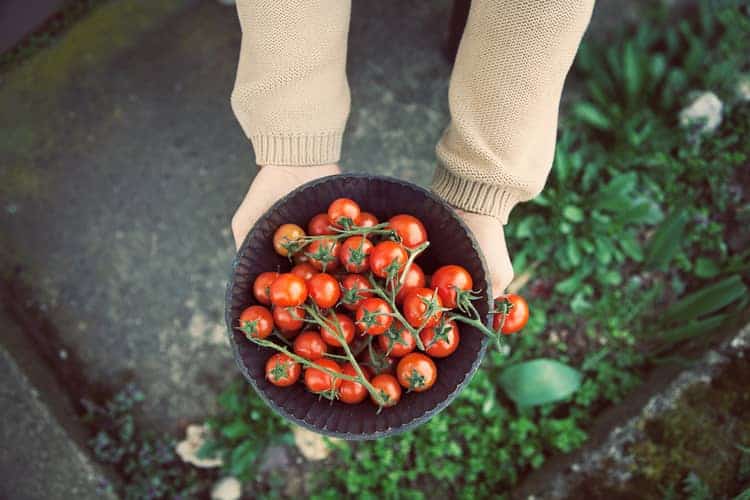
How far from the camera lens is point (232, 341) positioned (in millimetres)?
1517

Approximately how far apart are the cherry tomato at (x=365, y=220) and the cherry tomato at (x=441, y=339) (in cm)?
35

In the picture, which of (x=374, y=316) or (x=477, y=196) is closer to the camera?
(x=374, y=316)

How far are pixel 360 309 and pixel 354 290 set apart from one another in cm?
5

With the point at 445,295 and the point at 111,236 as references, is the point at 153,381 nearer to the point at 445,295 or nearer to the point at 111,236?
the point at 111,236

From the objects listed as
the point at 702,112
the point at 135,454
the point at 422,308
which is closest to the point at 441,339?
the point at 422,308

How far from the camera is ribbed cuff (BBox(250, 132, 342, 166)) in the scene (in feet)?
5.66

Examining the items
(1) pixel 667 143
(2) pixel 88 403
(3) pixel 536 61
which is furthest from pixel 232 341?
(1) pixel 667 143

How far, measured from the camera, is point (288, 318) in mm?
1569

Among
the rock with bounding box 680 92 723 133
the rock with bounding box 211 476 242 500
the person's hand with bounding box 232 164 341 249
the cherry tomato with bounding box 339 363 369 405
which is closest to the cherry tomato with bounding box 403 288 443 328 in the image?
the cherry tomato with bounding box 339 363 369 405

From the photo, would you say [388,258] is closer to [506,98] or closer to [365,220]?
[365,220]

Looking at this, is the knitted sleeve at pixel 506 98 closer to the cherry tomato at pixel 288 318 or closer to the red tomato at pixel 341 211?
the red tomato at pixel 341 211

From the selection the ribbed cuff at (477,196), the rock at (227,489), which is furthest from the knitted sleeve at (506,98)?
the rock at (227,489)

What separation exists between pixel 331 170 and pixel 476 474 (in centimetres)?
143

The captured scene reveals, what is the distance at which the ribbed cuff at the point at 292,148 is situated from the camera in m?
1.73
